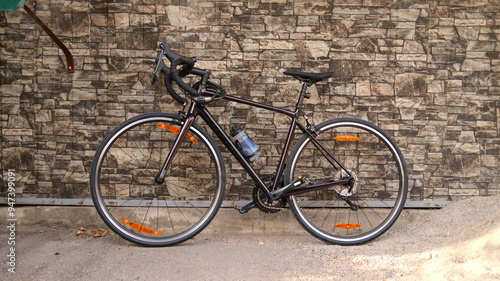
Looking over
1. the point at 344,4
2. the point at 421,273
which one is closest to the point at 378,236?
the point at 421,273

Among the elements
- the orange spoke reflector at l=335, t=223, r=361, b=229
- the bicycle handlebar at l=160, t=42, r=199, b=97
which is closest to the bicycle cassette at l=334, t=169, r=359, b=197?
the orange spoke reflector at l=335, t=223, r=361, b=229

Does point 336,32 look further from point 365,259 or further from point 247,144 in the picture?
point 365,259

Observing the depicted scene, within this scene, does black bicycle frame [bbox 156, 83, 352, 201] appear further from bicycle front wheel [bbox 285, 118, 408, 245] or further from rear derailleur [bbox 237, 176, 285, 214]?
bicycle front wheel [bbox 285, 118, 408, 245]

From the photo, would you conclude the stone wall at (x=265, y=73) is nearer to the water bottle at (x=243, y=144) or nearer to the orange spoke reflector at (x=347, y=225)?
the water bottle at (x=243, y=144)

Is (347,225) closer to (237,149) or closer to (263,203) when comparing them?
(263,203)

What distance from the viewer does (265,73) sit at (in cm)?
356

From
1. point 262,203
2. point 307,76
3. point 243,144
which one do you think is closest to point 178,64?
point 243,144

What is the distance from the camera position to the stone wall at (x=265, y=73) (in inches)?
139

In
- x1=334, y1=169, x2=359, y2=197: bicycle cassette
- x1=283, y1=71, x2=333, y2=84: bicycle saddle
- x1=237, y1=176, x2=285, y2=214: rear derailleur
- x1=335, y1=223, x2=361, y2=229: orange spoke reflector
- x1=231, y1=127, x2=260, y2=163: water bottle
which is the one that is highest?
x1=283, y1=71, x2=333, y2=84: bicycle saddle

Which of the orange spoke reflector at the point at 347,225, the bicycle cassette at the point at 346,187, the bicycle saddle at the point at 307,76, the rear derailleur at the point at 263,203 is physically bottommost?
the orange spoke reflector at the point at 347,225

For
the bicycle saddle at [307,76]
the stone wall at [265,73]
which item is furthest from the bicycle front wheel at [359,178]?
the bicycle saddle at [307,76]

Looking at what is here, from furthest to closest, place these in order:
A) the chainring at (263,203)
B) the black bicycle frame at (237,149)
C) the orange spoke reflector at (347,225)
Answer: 1. the orange spoke reflector at (347,225)
2. the chainring at (263,203)
3. the black bicycle frame at (237,149)

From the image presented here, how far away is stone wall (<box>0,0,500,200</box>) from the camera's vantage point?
3533mm

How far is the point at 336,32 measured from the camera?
355 centimetres
